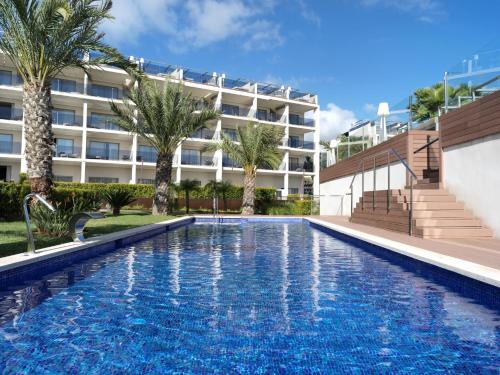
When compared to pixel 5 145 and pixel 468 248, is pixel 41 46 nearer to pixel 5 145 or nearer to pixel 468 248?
pixel 468 248

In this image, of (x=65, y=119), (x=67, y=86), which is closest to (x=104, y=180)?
(x=65, y=119)

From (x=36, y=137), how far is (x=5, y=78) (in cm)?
2546

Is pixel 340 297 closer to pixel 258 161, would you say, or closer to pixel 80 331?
pixel 80 331

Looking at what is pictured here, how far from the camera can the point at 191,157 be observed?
36.2 metres

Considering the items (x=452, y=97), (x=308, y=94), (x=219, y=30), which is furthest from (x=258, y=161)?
(x=308, y=94)

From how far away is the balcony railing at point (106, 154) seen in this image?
105ft

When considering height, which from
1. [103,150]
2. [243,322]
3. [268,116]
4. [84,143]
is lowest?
[243,322]

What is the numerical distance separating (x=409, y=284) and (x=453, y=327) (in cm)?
179

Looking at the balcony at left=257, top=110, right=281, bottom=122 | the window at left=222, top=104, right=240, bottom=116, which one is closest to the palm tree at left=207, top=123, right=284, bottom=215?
the window at left=222, top=104, right=240, bottom=116

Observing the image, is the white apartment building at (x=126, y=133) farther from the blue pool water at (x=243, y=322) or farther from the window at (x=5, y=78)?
the blue pool water at (x=243, y=322)

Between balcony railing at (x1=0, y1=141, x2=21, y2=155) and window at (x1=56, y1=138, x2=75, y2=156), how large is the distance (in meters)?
2.73

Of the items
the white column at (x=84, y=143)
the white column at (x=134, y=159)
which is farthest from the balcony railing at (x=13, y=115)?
the white column at (x=134, y=159)

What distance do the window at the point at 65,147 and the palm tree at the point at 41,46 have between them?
22933 millimetres

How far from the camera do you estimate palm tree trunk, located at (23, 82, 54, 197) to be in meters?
9.17
